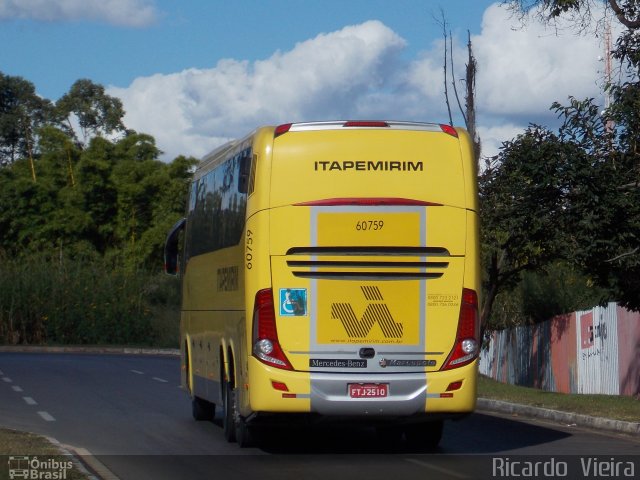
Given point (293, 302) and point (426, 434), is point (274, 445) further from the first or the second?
point (293, 302)

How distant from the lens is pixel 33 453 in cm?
1264

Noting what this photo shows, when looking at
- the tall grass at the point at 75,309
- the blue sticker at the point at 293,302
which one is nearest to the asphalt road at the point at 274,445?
the blue sticker at the point at 293,302

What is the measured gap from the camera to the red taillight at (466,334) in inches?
538

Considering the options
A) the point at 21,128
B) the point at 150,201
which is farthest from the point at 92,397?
the point at 21,128

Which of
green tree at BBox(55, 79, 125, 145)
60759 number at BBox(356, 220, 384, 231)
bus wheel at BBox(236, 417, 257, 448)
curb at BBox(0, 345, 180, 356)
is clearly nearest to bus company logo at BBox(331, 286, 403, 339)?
60759 number at BBox(356, 220, 384, 231)

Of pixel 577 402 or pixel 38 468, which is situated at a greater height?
pixel 577 402

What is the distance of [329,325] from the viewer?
13539 mm

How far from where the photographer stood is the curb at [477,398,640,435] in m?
17.1

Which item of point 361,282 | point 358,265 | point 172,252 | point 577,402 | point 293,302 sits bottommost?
point 577,402

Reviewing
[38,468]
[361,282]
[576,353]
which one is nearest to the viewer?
[38,468]

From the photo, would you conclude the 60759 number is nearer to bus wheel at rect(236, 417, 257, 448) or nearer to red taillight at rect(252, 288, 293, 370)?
red taillight at rect(252, 288, 293, 370)

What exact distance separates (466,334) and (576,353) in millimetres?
15936

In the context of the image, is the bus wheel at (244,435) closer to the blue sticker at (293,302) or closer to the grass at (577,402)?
the blue sticker at (293,302)

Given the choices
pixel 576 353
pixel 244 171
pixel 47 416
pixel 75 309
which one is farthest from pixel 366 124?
pixel 75 309
